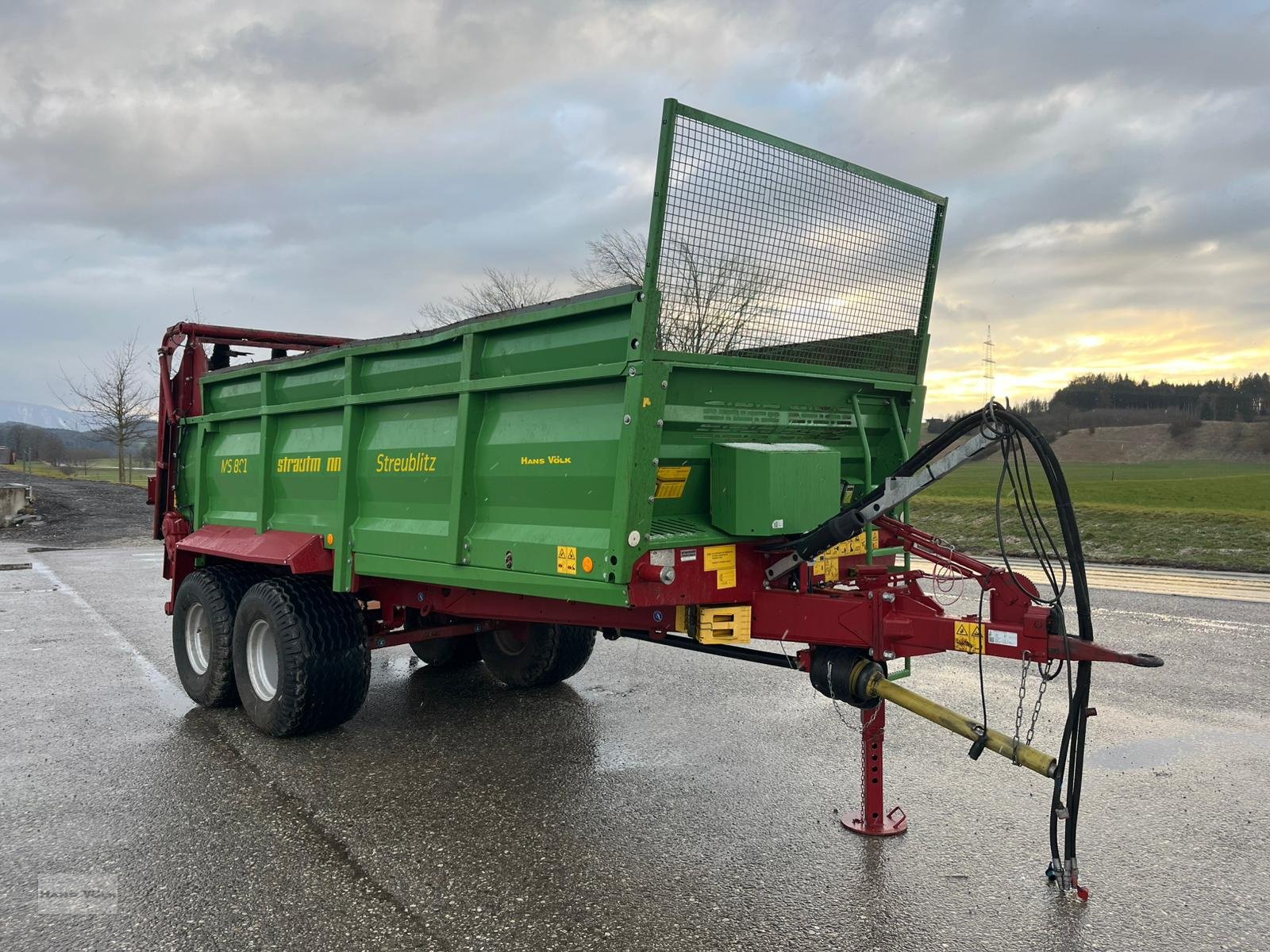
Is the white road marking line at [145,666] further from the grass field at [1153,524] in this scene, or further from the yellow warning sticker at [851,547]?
the grass field at [1153,524]

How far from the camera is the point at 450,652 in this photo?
23.9ft

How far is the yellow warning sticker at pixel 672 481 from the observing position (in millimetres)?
3834

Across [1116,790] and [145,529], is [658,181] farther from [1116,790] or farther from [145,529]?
[145,529]

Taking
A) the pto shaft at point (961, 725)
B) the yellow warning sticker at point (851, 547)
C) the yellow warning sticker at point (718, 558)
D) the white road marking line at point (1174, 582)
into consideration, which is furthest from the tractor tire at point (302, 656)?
the white road marking line at point (1174, 582)

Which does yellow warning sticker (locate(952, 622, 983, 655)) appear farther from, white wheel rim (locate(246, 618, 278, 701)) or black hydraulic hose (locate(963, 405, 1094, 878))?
white wheel rim (locate(246, 618, 278, 701))

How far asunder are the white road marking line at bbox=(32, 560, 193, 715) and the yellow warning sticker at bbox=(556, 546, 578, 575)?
3776 mm

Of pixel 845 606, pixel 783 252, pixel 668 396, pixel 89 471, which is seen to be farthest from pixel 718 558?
pixel 89 471

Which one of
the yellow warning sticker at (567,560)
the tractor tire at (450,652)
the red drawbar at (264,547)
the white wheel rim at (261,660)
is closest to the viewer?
the yellow warning sticker at (567,560)

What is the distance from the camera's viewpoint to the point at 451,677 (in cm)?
708

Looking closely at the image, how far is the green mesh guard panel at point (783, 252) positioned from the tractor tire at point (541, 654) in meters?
2.99

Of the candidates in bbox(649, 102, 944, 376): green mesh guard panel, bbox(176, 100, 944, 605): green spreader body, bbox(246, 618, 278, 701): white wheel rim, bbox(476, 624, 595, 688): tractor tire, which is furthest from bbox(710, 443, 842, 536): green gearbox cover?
bbox(246, 618, 278, 701): white wheel rim

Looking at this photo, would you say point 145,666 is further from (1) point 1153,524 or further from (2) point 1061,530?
(1) point 1153,524

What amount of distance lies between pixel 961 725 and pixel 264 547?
4119mm

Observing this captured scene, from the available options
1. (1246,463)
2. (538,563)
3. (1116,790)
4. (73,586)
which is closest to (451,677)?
(538,563)
